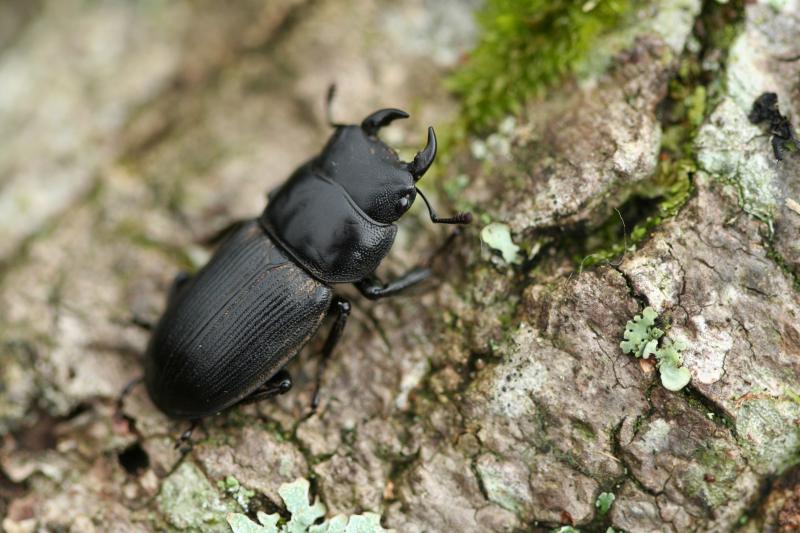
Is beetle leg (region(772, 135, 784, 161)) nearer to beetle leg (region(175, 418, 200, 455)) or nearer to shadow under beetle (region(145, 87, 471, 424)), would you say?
shadow under beetle (region(145, 87, 471, 424))

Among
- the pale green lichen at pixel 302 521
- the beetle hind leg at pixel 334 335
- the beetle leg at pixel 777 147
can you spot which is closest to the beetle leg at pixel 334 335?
the beetle hind leg at pixel 334 335

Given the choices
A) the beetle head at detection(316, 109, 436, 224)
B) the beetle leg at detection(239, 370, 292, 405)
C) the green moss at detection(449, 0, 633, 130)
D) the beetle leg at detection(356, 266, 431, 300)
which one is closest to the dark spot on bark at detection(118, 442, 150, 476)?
the beetle leg at detection(239, 370, 292, 405)

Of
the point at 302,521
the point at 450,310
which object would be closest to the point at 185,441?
the point at 302,521

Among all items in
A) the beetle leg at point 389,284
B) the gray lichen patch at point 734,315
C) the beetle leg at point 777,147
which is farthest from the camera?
the beetle leg at point 389,284

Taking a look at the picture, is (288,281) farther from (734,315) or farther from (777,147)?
(777,147)


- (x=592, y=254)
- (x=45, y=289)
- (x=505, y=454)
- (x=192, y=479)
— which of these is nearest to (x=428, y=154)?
(x=592, y=254)

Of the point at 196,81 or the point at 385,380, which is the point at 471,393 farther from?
the point at 196,81

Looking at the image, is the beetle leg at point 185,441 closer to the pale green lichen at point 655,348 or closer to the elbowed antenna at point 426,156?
the elbowed antenna at point 426,156
